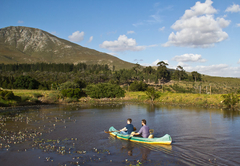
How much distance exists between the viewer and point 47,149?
16.3 m

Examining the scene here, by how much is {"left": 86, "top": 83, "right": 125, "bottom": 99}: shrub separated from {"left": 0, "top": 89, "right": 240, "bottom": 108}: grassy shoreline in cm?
161

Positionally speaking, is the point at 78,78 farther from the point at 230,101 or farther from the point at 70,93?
the point at 230,101

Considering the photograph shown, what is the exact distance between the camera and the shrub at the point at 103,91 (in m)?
67.0

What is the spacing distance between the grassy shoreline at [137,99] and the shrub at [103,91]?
1.61 metres

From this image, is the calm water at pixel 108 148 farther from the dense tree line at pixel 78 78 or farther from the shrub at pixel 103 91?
the dense tree line at pixel 78 78

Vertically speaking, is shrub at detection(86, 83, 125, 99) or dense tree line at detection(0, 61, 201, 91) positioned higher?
dense tree line at detection(0, 61, 201, 91)

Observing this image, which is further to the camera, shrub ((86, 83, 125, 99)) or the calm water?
shrub ((86, 83, 125, 99))

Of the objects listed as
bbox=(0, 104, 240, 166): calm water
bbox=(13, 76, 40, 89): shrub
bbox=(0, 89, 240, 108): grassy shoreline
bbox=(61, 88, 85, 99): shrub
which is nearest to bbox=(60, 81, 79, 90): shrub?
bbox=(0, 89, 240, 108): grassy shoreline

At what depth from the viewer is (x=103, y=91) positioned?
6806 cm

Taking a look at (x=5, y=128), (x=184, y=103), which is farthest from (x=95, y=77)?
(x=5, y=128)

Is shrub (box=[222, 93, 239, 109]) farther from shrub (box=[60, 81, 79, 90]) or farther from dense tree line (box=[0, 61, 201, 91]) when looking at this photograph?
shrub (box=[60, 81, 79, 90])

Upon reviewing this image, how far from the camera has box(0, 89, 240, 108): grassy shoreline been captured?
163 ft

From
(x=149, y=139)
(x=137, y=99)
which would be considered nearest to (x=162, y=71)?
(x=137, y=99)

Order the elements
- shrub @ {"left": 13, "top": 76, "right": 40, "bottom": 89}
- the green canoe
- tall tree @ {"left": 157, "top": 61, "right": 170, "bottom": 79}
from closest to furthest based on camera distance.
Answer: the green canoe → shrub @ {"left": 13, "top": 76, "right": 40, "bottom": 89} → tall tree @ {"left": 157, "top": 61, "right": 170, "bottom": 79}
